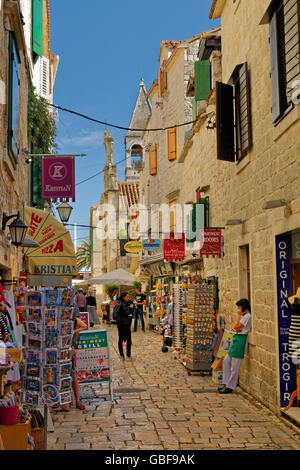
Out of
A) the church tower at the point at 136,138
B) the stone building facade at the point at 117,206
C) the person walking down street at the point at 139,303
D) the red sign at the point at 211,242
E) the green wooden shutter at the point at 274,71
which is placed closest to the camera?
the green wooden shutter at the point at 274,71

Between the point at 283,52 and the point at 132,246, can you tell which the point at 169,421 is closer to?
the point at 283,52

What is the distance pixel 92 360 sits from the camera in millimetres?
9320

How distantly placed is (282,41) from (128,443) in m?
5.78

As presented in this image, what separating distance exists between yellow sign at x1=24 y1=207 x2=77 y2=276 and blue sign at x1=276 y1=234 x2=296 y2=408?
16.4 feet

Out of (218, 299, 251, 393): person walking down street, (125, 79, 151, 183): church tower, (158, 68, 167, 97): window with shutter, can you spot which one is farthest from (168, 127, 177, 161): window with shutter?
(125, 79, 151, 183): church tower

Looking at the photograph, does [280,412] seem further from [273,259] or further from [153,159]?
[153,159]

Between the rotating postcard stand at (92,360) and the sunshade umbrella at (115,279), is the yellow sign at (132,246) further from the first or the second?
the rotating postcard stand at (92,360)

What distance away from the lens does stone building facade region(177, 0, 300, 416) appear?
7480 mm

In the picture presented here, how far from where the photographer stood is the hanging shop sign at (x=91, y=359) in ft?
30.2

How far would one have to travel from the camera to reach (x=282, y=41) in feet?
25.4

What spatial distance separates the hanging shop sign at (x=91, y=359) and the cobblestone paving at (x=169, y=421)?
15.5 inches

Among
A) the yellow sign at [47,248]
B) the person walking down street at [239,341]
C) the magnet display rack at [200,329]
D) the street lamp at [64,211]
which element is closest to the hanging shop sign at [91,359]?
the person walking down street at [239,341]

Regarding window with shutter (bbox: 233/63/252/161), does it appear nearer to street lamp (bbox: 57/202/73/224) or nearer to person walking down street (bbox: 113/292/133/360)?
person walking down street (bbox: 113/292/133/360)

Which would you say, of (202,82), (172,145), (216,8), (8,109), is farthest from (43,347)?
(172,145)
